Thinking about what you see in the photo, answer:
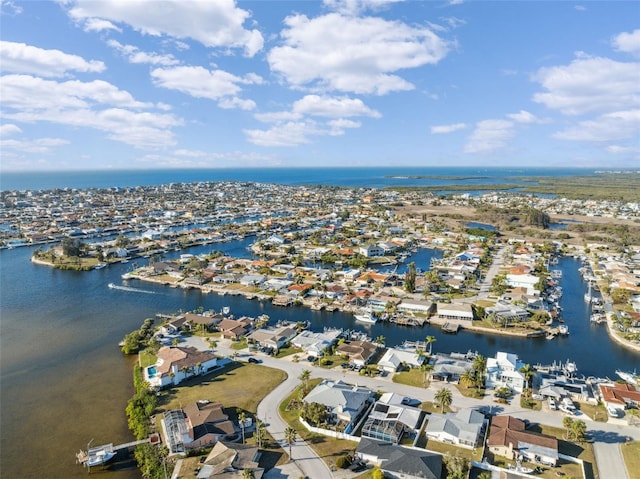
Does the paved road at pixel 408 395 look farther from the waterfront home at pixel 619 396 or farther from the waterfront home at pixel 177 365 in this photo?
the waterfront home at pixel 177 365

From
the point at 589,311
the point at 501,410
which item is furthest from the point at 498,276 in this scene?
the point at 501,410

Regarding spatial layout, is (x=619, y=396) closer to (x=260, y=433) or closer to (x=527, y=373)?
(x=527, y=373)

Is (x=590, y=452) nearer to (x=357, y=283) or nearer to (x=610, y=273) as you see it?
(x=357, y=283)

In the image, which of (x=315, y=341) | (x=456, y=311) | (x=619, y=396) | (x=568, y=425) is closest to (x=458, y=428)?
(x=568, y=425)

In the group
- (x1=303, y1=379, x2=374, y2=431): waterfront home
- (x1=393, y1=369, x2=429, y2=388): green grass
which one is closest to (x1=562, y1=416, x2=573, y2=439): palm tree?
(x1=393, y1=369, x2=429, y2=388): green grass

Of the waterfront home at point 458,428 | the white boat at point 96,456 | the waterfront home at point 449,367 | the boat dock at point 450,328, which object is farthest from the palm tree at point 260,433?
the boat dock at point 450,328
